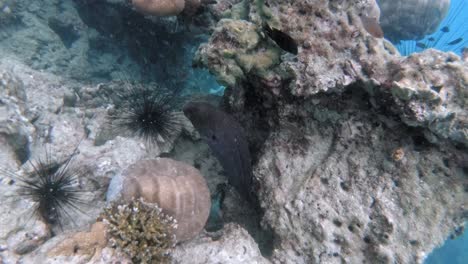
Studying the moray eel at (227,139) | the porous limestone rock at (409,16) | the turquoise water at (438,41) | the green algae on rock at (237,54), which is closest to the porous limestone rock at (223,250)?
the moray eel at (227,139)

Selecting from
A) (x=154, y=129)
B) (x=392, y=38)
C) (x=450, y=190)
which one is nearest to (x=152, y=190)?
(x=154, y=129)

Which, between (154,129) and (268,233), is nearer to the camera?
(268,233)

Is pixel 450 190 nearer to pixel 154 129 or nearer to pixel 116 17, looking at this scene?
pixel 154 129

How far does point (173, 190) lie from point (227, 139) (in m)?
1.03

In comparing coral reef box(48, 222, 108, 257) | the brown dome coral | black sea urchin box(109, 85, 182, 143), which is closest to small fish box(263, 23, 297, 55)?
the brown dome coral

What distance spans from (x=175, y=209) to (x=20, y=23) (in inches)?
395

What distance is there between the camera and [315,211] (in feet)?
12.6

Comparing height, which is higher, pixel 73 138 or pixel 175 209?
pixel 175 209

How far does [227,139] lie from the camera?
13.3 feet

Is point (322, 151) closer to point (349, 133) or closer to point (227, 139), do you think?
point (349, 133)

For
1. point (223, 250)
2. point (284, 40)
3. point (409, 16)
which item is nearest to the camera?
point (284, 40)

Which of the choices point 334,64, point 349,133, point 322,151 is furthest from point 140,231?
point 334,64

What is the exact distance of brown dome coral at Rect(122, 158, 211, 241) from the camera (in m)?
3.65

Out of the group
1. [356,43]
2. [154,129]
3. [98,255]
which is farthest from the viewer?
[154,129]
